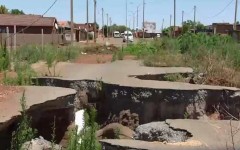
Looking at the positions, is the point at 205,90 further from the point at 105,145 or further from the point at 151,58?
the point at 151,58

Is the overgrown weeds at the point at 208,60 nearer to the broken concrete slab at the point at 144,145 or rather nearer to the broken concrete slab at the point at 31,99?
the broken concrete slab at the point at 31,99

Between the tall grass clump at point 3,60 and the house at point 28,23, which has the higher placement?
the house at point 28,23

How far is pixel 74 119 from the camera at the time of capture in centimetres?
951

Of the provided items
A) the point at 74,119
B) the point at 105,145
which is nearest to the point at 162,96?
the point at 74,119

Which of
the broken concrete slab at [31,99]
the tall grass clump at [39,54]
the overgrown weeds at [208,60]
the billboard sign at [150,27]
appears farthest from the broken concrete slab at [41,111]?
the billboard sign at [150,27]

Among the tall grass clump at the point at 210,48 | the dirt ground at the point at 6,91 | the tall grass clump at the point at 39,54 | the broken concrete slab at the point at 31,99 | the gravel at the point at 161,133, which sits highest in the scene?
the tall grass clump at the point at 210,48

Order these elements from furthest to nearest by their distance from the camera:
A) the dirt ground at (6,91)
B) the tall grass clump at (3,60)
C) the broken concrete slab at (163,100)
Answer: the tall grass clump at (3,60), the broken concrete slab at (163,100), the dirt ground at (6,91)

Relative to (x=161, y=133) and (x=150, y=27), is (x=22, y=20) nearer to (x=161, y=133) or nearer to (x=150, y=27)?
(x=161, y=133)

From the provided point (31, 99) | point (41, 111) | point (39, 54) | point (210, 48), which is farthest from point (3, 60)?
point (210, 48)

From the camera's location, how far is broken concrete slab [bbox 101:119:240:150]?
20.6 feet

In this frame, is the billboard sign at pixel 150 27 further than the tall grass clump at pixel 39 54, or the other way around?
the billboard sign at pixel 150 27

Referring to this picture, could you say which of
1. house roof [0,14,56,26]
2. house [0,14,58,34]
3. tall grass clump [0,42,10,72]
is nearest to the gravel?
tall grass clump [0,42,10,72]

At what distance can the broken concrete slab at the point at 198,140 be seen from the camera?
628 centimetres

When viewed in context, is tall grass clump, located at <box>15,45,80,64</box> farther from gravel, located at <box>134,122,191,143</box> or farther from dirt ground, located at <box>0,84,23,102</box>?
gravel, located at <box>134,122,191,143</box>
